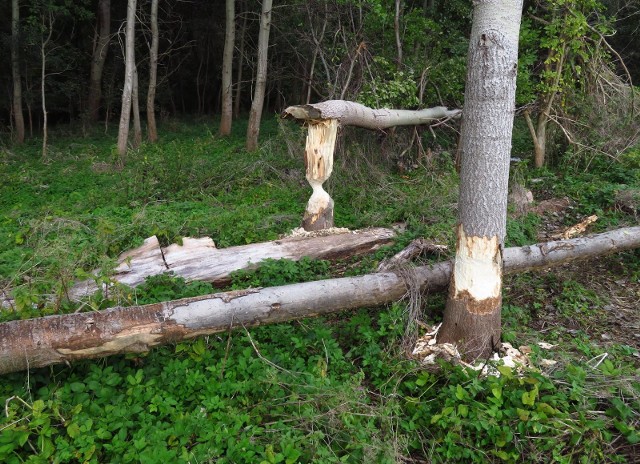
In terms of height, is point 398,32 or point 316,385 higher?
point 398,32

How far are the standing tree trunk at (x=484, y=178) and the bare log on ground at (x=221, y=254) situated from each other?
2.20m

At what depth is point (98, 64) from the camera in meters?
17.0

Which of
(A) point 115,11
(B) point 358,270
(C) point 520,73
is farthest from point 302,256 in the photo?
(A) point 115,11

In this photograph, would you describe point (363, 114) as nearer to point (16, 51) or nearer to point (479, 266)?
point (479, 266)

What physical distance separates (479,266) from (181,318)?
2.29 m

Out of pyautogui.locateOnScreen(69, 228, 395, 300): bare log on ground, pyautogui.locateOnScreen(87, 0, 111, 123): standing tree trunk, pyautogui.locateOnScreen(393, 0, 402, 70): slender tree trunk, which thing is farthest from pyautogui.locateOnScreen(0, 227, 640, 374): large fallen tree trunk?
pyautogui.locateOnScreen(87, 0, 111, 123): standing tree trunk

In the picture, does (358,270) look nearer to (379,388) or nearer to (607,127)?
(379,388)

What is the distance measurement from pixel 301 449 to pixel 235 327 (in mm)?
1069

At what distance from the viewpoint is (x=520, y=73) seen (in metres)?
8.20

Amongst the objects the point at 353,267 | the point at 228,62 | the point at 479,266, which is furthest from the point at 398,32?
the point at 479,266

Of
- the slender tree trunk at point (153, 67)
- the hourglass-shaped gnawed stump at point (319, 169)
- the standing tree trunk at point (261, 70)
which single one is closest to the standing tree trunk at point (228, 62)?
the slender tree trunk at point (153, 67)

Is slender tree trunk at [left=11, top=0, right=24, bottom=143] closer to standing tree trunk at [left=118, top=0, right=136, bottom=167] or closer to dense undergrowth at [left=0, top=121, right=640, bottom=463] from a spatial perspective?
standing tree trunk at [left=118, top=0, right=136, bottom=167]

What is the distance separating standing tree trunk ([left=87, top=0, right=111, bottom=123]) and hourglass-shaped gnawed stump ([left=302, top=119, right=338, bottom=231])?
A: 1373 cm

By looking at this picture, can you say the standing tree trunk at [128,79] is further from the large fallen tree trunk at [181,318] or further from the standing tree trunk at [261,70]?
the large fallen tree trunk at [181,318]
